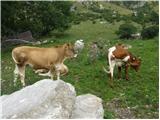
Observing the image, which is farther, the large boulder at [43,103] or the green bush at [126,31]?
the green bush at [126,31]

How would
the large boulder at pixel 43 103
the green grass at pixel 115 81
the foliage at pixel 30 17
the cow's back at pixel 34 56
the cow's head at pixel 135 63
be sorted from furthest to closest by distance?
the foliage at pixel 30 17, the cow's head at pixel 135 63, the cow's back at pixel 34 56, the green grass at pixel 115 81, the large boulder at pixel 43 103

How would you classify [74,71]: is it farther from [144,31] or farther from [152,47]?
[144,31]

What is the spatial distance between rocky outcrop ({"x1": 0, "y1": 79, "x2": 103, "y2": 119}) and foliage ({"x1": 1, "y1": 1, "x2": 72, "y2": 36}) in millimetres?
18179

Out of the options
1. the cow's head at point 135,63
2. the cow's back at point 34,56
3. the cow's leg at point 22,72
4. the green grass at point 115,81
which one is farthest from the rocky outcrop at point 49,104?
the cow's head at point 135,63

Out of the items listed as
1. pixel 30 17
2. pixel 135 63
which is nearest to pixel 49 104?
pixel 135 63

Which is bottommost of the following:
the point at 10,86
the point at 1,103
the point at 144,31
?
the point at 144,31

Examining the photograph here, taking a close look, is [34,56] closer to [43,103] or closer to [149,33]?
[43,103]

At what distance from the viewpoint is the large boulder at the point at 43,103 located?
38.5 ft

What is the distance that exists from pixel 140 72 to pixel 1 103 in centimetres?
933

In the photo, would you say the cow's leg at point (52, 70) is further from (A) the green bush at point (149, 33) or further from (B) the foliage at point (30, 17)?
(A) the green bush at point (149, 33)

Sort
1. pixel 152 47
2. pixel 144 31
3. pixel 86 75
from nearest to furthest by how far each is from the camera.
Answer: pixel 86 75 → pixel 152 47 → pixel 144 31

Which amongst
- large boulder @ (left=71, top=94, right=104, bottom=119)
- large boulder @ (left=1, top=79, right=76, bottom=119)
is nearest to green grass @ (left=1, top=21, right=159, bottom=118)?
large boulder @ (left=71, top=94, right=104, bottom=119)

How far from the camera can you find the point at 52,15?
3991cm

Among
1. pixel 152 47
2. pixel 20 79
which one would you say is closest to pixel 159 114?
pixel 20 79
